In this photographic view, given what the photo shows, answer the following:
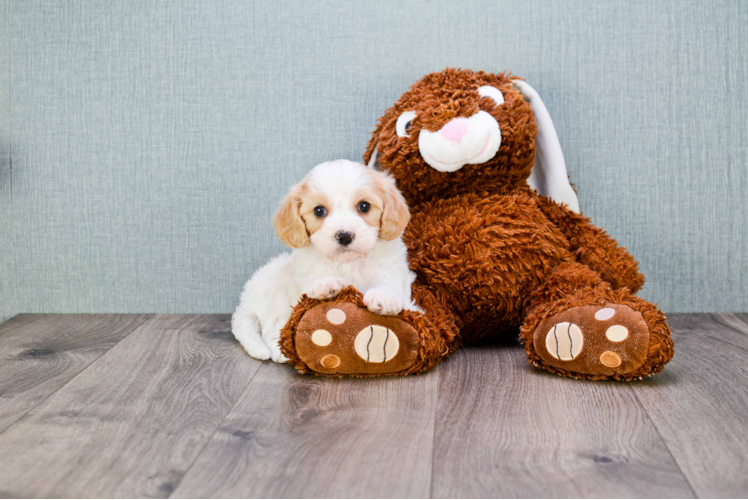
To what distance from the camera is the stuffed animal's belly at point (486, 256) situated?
143 cm

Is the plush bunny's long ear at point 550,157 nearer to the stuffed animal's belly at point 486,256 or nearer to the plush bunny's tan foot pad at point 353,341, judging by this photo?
the stuffed animal's belly at point 486,256

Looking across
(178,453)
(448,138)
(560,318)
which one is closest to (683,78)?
(448,138)

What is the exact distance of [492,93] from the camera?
1.51 metres

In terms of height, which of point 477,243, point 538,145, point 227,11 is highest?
point 227,11

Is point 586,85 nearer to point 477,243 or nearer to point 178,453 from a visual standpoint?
point 477,243

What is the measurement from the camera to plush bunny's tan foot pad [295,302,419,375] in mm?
1238

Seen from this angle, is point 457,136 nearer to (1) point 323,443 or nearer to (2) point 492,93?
(2) point 492,93

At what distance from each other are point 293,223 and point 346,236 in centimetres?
14

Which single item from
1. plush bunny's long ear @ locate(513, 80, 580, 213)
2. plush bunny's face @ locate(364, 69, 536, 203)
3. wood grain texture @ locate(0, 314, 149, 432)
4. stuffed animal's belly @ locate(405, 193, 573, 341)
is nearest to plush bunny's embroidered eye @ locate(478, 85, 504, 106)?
plush bunny's face @ locate(364, 69, 536, 203)

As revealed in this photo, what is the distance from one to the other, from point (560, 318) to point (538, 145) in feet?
1.76

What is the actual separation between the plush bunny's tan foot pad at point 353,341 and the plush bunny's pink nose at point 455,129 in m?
0.45

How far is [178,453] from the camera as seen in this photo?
0.94m

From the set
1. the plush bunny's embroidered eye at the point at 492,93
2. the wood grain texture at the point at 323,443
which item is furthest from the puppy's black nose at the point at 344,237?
the plush bunny's embroidered eye at the point at 492,93

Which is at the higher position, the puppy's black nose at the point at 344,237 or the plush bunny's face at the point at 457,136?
the plush bunny's face at the point at 457,136
